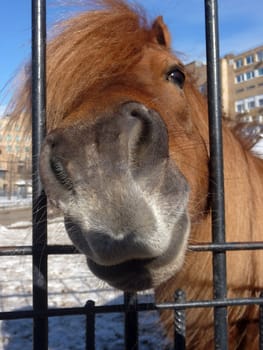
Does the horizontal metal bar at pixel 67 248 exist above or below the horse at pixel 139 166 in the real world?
below

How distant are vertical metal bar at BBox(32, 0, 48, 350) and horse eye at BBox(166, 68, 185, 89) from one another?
2.03ft

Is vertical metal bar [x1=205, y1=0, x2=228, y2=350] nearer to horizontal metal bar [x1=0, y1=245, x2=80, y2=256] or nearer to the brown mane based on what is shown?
the brown mane

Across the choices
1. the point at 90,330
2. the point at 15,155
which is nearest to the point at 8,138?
the point at 15,155

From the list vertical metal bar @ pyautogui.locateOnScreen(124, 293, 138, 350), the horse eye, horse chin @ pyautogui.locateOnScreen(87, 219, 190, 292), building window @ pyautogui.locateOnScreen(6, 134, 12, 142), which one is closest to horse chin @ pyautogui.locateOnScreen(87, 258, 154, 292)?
horse chin @ pyautogui.locateOnScreen(87, 219, 190, 292)

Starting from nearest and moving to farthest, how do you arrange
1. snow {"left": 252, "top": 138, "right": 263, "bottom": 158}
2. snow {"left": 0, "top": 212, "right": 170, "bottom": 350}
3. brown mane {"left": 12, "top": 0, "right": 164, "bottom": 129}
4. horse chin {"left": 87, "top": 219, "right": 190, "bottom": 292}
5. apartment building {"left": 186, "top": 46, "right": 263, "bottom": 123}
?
horse chin {"left": 87, "top": 219, "right": 190, "bottom": 292} → brown mane {"left": 12, "top": 0, "right": 164, "bottom": 129} → snow {"left": 252, "top": 138, "right": 263, "bottom": 158} → snow {"left": 0, "top": 212, "right": 170, "bottom": 350} → apartment building {"left": 186, "top": 46, "right": 263, "bottom": 123}

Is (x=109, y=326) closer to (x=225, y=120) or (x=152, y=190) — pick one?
(x=225, y=120)

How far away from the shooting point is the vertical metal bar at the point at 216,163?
1.53 metres

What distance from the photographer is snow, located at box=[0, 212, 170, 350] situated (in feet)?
12.7

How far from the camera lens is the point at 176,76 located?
1.80 meters

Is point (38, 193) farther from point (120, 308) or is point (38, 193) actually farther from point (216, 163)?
point (216, 163)

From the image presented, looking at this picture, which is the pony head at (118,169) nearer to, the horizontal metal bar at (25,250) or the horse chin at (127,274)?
the horse chin at (127,274)

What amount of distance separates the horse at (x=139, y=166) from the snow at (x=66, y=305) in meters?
0.52

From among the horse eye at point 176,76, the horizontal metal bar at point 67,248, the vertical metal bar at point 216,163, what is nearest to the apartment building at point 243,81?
the horse eye at point 176,76

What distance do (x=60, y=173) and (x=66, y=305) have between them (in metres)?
4.27
